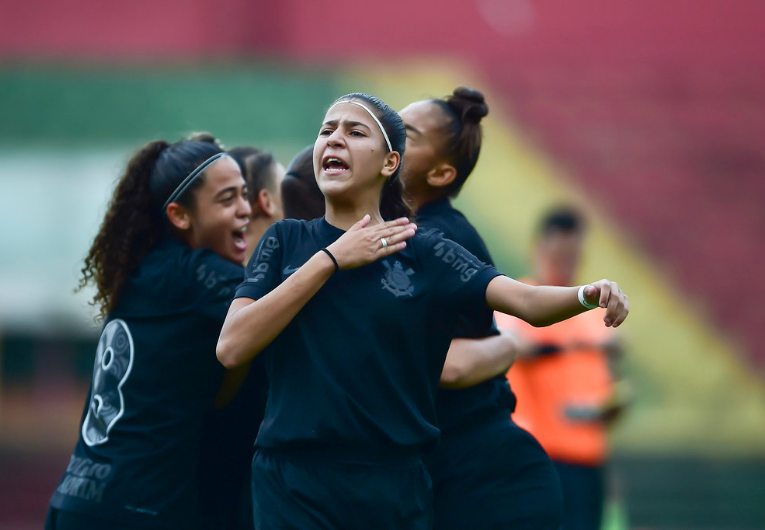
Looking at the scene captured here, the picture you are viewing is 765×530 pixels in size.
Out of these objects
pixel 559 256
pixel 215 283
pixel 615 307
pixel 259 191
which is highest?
pixel 559 256

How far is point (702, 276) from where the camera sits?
1245cm

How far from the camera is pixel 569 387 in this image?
512 cm

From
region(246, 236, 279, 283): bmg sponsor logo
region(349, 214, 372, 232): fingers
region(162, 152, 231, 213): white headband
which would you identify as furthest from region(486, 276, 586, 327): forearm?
region(162, 152, 231, 213): white headband

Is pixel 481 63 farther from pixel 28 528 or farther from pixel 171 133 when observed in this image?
pixel 28 528

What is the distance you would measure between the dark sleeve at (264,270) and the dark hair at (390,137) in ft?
1.26

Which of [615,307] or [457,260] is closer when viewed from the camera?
[615,307]

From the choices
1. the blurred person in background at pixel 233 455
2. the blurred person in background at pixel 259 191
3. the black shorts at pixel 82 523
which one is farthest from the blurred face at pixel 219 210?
the black shorts at pixel 82 523

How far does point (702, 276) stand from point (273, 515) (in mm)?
11115

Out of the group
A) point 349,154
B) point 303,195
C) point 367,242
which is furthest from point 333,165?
point 303,195

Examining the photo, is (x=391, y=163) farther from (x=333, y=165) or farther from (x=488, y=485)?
(x=488, y=485)

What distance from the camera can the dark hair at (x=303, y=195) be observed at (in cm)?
310

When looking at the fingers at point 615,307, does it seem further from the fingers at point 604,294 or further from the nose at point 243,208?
the nose at point 243,208

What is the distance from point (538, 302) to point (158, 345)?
125 cm

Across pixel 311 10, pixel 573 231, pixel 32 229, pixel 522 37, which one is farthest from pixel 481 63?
pixel 573 231
